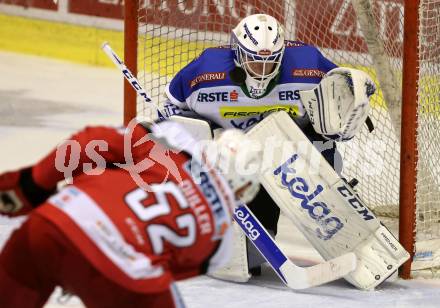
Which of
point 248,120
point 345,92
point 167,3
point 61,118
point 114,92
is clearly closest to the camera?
point 345,92

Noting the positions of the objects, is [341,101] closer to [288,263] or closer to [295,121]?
[295,121]

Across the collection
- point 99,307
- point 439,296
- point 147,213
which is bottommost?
point 439,296

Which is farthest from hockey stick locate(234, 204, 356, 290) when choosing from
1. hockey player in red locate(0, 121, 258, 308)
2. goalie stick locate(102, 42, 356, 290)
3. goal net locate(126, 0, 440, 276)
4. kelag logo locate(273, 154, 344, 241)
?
hockey player in red locate(0, 121, 258, 308)

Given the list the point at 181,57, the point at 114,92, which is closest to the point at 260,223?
the point at 181,57

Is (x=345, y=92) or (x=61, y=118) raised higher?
(x=345, y=92)

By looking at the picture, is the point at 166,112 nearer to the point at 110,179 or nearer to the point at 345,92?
the point at 345,92

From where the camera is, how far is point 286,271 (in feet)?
11.6

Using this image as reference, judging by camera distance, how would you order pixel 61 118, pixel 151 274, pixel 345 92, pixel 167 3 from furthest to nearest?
pixel 61 118 → pixel 167 3 → pixel 345 92 → pixel 151 274

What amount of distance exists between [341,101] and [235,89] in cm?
40

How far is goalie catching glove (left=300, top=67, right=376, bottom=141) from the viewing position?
3434 millimetres

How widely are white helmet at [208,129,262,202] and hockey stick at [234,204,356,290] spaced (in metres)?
1.31

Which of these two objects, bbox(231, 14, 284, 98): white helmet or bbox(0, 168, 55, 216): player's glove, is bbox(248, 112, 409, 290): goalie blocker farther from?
bbox(0, 168, 55, 216): player's glove

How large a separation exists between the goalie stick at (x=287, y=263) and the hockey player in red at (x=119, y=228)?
1.28 meters

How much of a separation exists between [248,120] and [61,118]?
7.32 feet
